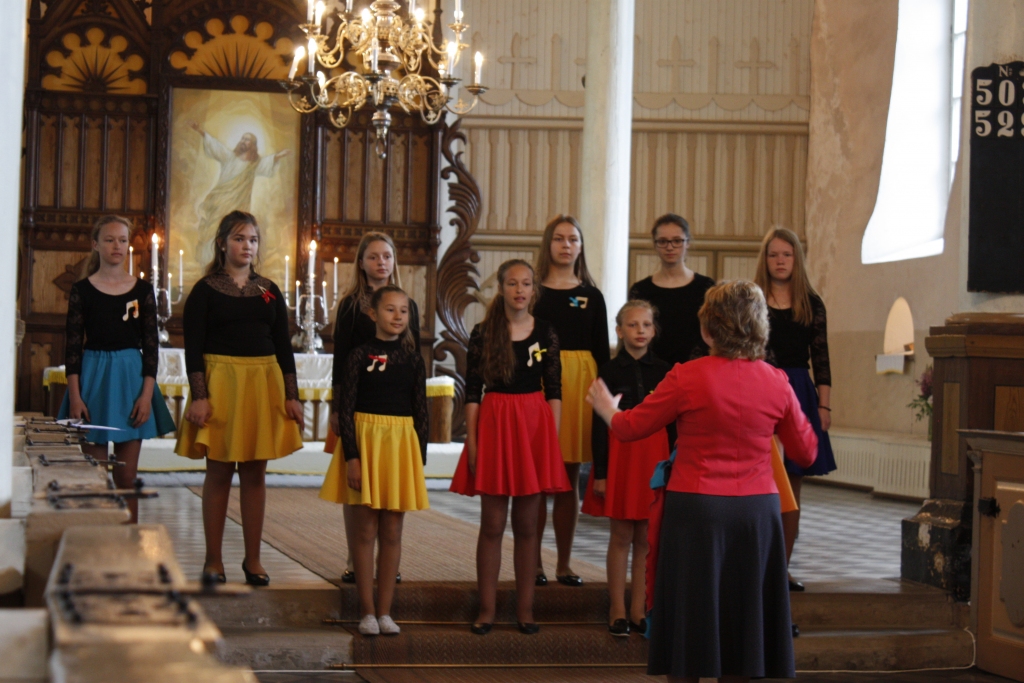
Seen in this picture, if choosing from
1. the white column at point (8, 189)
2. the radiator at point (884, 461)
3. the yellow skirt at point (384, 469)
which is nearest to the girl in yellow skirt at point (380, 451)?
the yellow skirt at point (384, 469)

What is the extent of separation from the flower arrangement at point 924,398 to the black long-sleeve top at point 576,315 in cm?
545

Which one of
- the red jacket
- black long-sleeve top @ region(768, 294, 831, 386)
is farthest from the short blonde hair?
black long-sleeve top @ region(768, 294, 831, 386)

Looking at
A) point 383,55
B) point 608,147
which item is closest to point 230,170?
point 608,147

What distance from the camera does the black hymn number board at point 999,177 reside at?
5145 millimetres

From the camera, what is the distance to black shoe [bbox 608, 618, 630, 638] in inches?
174

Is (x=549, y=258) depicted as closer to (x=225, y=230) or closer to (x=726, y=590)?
(x=225, y=230)

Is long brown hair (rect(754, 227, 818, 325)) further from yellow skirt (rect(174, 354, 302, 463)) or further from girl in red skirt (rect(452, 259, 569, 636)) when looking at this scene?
yellow skirt (rect(174, 354, 302, 463))

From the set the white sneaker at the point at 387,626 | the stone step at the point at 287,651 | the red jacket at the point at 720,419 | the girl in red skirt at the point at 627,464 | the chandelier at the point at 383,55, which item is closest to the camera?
the red jacket at the point at 720,419

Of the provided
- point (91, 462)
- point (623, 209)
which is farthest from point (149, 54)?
point (91, 462)

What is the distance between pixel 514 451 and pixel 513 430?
75mm

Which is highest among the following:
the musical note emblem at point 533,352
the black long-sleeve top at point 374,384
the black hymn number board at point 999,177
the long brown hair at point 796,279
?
the black hymn number board at point 999,177

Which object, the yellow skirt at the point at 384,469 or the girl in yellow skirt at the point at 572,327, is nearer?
the yellow skirt at the point at 384,469

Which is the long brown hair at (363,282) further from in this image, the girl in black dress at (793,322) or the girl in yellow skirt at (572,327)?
the girl in black dress at (793,322)

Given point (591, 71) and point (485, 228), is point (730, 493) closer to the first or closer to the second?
point (591, 71)
